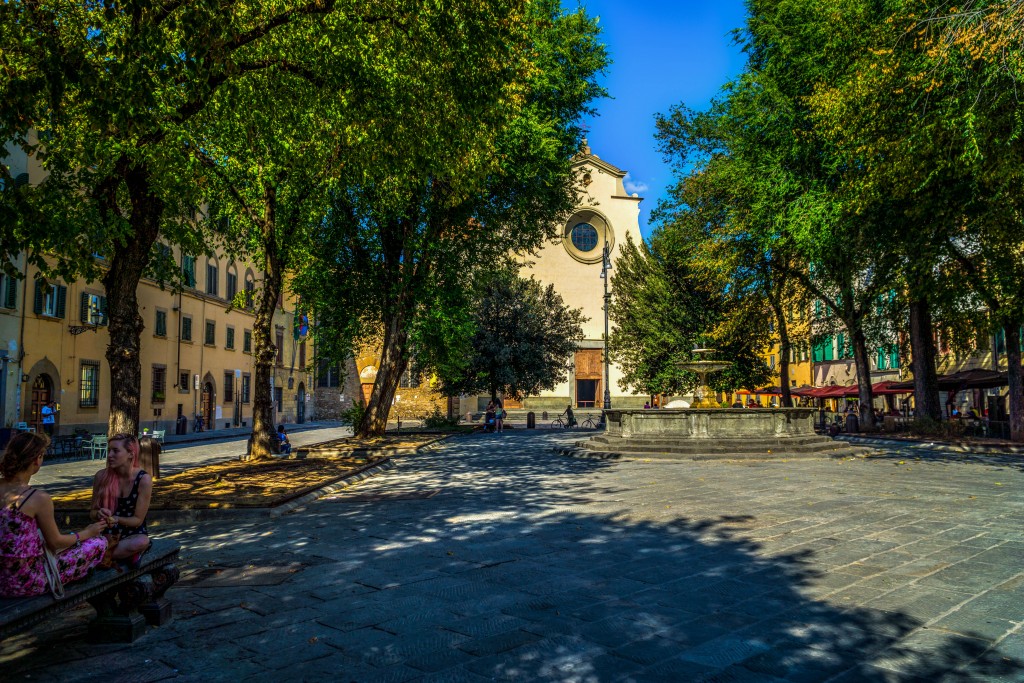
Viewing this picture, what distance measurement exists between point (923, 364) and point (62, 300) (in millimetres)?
29957

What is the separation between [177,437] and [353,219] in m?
15.0

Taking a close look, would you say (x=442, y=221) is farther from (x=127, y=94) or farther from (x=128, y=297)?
(x=127, y=94)

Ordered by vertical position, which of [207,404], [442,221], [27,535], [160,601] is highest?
[442,221]

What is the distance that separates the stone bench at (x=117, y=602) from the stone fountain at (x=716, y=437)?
13738 millimetres

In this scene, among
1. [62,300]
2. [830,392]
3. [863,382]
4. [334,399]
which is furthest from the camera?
[334,399]

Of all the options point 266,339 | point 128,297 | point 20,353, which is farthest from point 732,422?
point 20,353

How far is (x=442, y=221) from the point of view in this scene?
22.0 m

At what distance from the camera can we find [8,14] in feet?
22.8

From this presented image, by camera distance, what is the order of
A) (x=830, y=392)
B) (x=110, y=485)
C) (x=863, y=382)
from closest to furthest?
(x=110, y=485)
(x=863, y=382)
(x=830, y=392)

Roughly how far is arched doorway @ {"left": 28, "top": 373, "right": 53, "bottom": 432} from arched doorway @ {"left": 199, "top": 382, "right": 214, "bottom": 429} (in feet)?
38.8

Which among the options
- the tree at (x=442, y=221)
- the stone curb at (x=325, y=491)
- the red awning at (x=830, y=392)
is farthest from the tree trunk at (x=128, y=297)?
the red awning at (x=830, y=392)

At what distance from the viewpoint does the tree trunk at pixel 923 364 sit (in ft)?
78.0

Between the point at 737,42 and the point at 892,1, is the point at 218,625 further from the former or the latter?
the point at 737,42

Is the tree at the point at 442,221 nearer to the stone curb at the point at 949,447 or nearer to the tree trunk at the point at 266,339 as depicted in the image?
the tree trunk at the point at 266,339
